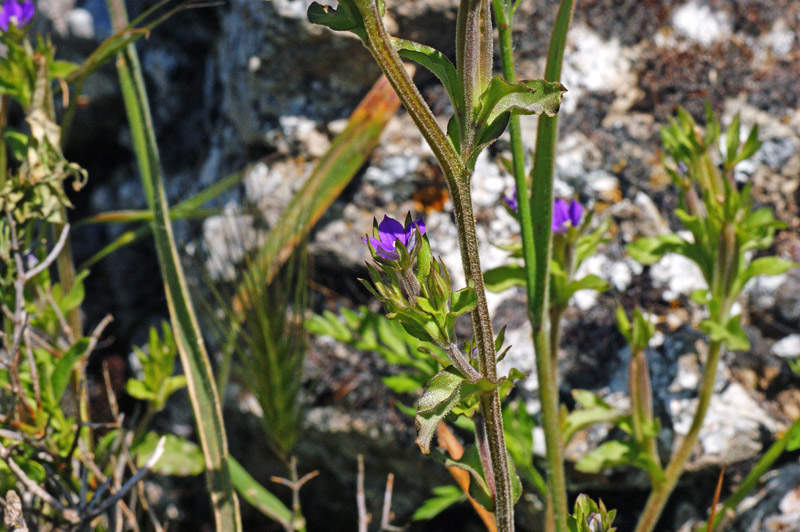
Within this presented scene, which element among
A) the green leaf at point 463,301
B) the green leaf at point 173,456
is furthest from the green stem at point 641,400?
the green leaf at point 173,456

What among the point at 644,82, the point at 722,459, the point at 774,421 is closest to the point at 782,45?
the point at 644,82

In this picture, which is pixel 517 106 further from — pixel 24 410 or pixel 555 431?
pixel 24 410

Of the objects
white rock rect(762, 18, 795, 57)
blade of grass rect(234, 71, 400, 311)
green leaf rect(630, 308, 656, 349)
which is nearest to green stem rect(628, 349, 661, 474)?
green leaf rect(630, 308, 656, 349)

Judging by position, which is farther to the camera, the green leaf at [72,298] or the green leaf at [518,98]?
the green leaf at [72,298]

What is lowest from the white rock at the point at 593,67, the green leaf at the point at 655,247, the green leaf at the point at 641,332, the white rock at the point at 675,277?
the green leaf at the point at 641,332

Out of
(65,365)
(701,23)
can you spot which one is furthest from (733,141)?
(65,365)

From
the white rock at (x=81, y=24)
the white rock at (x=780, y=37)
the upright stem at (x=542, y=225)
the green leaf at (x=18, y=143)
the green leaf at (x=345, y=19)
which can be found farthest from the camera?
the white rock at (x=81, y=24)

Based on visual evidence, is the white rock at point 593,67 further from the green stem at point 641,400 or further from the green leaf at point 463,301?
the green leaf at point 463,301
